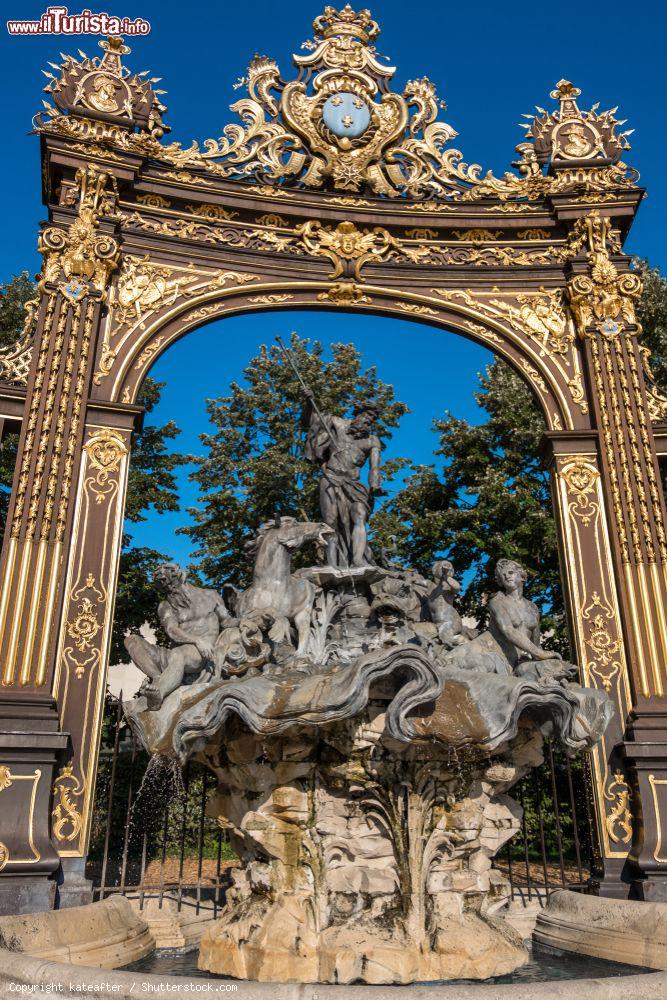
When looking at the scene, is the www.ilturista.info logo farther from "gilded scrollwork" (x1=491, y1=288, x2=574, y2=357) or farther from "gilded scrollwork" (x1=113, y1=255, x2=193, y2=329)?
"gilded scrollwork" (x1=491, y1=288, x2=574, y2=357)

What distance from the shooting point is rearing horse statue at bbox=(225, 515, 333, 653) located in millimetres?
7801

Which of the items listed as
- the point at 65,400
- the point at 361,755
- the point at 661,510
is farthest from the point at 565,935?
the point at 65,400

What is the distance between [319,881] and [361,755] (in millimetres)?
1005

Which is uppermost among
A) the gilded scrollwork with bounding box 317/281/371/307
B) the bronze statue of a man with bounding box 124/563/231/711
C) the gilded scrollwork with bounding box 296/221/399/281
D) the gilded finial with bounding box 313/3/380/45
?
the gilded finial with bounding box 313/3/380/45

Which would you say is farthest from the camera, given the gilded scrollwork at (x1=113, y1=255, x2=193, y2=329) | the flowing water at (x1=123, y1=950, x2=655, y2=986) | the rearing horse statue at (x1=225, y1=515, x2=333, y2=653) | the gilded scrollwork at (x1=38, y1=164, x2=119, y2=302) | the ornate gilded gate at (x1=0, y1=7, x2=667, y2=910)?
the gilded scrollwork at (x1=113, y1=255, x2=193, y2=329)

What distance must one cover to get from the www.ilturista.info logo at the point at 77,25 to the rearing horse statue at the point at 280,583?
7.88 metres

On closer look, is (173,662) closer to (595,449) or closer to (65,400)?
(65,400)

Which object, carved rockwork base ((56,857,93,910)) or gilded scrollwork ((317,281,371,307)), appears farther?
gilded scrollwork ((317,281,371,307))

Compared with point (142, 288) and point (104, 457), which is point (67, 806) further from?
point (142, 288)

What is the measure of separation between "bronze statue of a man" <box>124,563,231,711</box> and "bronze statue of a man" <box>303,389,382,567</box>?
1809 mm

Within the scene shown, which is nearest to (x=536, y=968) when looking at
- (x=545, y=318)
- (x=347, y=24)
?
(x=545, y=318)

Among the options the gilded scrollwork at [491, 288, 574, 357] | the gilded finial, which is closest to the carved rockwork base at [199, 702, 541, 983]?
the gilded scrollwork at [491, 288, 574, 357]

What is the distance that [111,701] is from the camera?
9.09 meters

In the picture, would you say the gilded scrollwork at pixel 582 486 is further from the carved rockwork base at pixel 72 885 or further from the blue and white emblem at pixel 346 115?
the carved rockwork base at pixel 72 885
